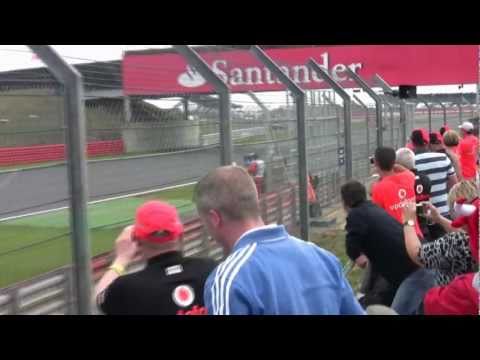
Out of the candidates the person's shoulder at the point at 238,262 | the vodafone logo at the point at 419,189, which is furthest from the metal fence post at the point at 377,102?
the person's shoulder at the point at 238,262

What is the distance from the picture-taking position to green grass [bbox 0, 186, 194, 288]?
163 inches

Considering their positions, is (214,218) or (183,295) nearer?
(214,218)

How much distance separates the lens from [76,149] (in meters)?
3.24

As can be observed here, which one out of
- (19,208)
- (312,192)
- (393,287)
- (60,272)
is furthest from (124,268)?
(312,192)

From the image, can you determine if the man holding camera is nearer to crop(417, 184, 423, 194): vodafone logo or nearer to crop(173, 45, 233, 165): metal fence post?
Answer: crop(417, 184, 423, 194): vodafone logo

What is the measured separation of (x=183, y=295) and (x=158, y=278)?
13 cm

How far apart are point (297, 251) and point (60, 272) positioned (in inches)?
64.0

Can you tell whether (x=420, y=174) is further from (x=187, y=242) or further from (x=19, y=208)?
(x=19, y=208)

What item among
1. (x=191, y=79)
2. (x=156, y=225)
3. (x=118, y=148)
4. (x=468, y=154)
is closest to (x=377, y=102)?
(x=468, y=154)

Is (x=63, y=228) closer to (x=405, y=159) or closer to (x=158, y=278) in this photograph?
(x=158, y=278)

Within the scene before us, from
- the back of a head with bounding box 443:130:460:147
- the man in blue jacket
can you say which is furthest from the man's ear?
the back of a head with bounding box 443:130:460:147

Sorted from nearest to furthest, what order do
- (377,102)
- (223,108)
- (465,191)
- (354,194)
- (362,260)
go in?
(465,191) < (223,108) < (354,194) < (362,260) < (377,102)

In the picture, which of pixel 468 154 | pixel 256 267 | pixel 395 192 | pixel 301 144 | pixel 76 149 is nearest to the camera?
pixel 256 267

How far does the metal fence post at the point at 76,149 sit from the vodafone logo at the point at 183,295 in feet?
2.00
